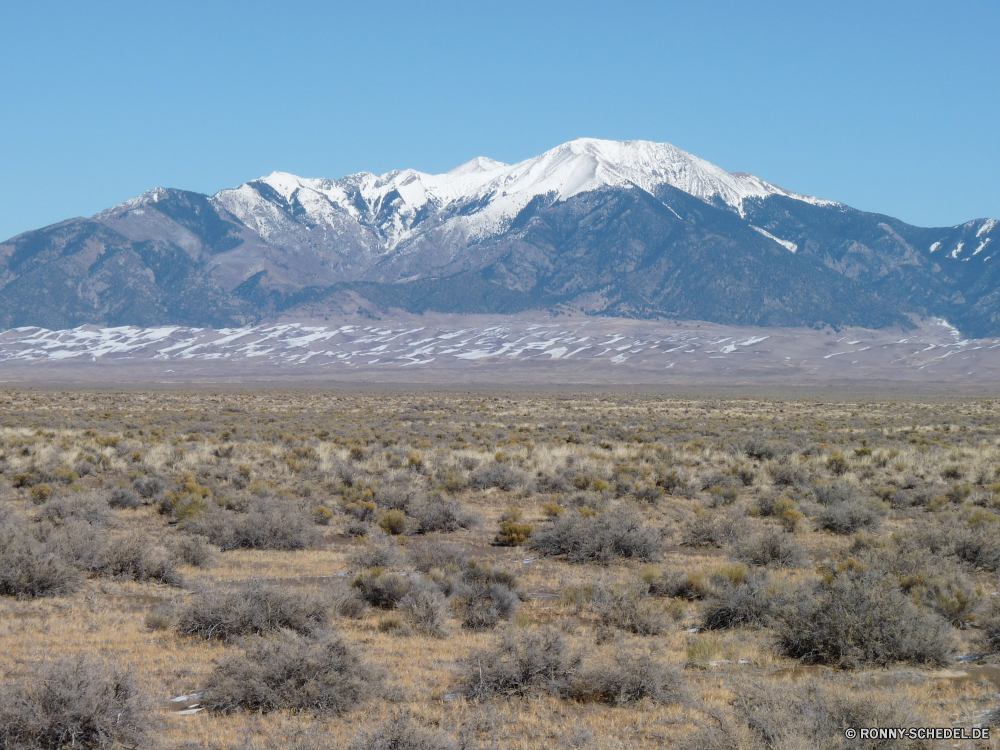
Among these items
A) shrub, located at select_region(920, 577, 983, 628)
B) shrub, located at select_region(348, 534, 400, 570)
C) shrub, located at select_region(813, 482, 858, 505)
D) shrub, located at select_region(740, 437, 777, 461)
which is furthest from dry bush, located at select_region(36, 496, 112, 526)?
shrub, located at select_region(740, 437, 777, 461)

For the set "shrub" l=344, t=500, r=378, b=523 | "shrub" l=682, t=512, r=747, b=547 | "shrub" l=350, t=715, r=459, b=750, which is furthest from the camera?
"shrub" l=344, t=500, r=378, b=523

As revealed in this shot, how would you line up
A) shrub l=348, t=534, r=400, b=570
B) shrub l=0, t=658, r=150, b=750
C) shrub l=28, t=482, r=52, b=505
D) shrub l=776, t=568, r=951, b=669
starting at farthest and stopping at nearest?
shrub l=28, t=482, r=52, b=505 < shrub l=348, t=534, r=400, b=570 < shrub l=776, t=568, r=951, b=669 < shrub l=0, t=658, r=150, b=750

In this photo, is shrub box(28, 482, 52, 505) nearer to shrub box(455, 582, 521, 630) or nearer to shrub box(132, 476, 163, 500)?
shrub box(132, 476, 163, 500)

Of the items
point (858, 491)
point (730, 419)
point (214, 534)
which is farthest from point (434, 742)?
point (730, 419)

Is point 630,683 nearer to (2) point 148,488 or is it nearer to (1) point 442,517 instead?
(1) point 442,517

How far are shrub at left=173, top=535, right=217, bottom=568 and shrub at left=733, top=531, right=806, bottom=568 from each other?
8.15 metres

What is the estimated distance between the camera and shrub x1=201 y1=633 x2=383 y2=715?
6758 mm

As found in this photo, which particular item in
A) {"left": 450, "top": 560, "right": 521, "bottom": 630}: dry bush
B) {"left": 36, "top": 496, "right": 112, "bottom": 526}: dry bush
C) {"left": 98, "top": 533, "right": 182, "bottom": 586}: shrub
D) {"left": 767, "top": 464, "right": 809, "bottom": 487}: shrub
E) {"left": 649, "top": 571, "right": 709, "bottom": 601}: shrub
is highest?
{"left": 36, "top": 496, "right": 112, "bottom": 526}: dry bush

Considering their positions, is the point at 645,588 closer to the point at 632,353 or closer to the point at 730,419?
the point at 730,419

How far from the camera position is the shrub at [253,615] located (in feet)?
28.0

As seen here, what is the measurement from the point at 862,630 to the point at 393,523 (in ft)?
29.8

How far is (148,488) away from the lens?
703 inches

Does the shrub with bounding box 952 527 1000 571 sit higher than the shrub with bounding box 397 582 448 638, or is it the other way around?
the shrub with bounding box 397 582 448 638

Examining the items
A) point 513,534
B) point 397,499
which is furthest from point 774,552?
point 397,499
